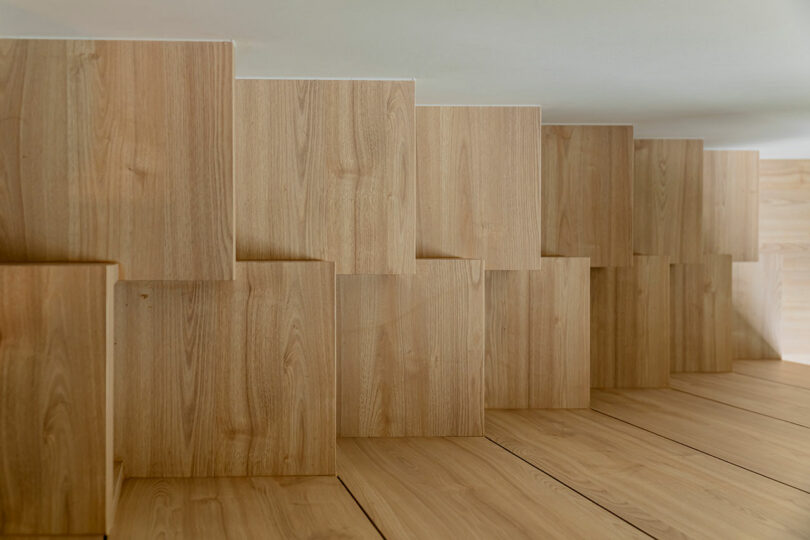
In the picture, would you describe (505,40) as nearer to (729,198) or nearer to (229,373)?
(229,373)

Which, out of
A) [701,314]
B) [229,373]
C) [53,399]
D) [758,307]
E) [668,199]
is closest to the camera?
[53,399]

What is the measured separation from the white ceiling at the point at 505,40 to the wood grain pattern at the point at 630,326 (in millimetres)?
891

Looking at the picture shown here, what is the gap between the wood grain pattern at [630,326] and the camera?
3.41 m

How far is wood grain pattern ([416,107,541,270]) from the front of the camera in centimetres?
271

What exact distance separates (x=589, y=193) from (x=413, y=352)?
3.86 feet

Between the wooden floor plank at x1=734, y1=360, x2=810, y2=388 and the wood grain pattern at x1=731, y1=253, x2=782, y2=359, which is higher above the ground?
the wood grain pattern at x1=731, y1=253, x2=782, y2=359

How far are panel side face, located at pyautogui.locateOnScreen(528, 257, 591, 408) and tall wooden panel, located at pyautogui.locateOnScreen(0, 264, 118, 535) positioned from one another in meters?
Answer: 1.70

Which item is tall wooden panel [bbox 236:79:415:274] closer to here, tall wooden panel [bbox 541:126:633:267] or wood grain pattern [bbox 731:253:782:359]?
tall wooden panel [bbox 541:126:633:267]

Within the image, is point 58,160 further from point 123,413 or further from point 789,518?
point 789,518

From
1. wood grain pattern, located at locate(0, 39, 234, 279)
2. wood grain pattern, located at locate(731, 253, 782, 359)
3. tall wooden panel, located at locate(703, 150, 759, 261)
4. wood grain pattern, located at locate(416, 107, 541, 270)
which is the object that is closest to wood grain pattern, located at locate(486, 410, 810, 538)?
wood grain pattern, located at locate(416, 107, 541, 270)

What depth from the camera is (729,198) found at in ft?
13.6

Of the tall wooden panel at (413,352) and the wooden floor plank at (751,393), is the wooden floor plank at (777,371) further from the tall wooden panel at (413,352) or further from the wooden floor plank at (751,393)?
the tall wooden panel at (413,352)

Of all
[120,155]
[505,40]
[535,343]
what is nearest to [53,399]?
[120,155]

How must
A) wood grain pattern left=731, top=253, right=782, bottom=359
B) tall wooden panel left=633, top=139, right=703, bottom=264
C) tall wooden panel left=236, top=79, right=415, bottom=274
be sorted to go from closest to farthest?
tall wooden panel left=236, top=79, right=415, bottom=274 → tall wooden panel left=633, top=139, right=703, bottom=264 → wood grain pattern left=731, top=253, right=782, bottom=359
